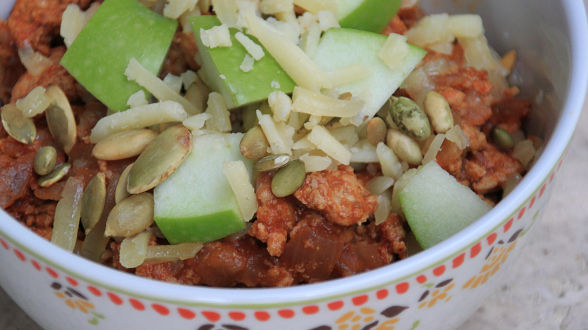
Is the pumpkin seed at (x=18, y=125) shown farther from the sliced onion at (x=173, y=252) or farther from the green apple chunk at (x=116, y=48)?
the sliced onion at (x=173, y=252)

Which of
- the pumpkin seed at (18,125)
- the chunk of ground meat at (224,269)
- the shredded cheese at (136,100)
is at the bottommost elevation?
the chunk of ground meat at (224,269)

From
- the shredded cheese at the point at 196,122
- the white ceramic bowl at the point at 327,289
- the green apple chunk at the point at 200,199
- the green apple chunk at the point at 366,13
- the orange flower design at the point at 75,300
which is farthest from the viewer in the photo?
the green apple chunk at the point at 366,13

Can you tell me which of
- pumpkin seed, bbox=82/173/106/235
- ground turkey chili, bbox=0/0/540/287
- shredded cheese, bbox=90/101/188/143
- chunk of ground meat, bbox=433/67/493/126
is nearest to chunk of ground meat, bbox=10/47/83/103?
ground turkey chili, bbox=0/0/540/287

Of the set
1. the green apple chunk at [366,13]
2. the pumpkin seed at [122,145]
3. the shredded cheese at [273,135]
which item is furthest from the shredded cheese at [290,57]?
the pumpkin seed at [122,145]

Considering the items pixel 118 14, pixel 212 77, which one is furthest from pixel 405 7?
pixel 118 14

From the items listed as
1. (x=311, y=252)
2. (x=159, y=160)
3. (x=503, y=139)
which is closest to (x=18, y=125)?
(x=159, y=160)

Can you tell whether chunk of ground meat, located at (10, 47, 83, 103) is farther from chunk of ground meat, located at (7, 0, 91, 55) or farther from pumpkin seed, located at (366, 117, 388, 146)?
pumpkin seed, located at (366, 117, 388, 146)

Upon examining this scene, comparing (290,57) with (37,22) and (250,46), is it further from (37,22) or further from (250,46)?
(37,22)

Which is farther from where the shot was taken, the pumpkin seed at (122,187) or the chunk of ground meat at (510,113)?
the chunk of ground meat at (510,113)
